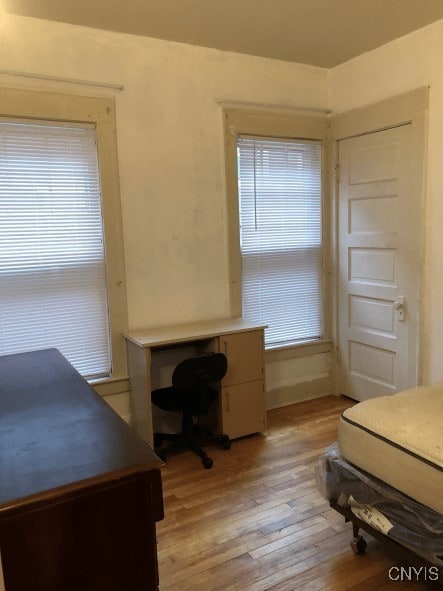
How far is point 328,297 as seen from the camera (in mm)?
4219

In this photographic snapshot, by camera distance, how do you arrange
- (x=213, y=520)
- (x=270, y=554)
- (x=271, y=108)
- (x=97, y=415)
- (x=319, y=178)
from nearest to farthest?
(x=97, y=415), (x=270, y=554), (x=213, y=520), (x=271, y=108), (x=319, y=178)

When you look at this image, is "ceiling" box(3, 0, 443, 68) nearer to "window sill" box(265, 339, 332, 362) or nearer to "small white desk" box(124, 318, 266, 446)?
"small white desk" box(124, 318, 266, 446)

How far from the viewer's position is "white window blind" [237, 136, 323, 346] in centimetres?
379

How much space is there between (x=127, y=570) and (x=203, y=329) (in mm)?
2117

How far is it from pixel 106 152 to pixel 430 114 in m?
2.21

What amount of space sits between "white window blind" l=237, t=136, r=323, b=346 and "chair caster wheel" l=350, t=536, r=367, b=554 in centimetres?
Answer: 198

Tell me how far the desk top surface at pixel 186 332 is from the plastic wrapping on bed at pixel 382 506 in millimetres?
1229

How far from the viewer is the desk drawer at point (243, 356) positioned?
10.9ft

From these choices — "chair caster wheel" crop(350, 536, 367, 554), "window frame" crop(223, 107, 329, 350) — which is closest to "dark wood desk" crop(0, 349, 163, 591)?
"chair caster wheel" crop(350, 536, 367, 554)

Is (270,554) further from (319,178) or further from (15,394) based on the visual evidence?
(319,178)

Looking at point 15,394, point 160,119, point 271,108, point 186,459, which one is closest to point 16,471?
point 15,394

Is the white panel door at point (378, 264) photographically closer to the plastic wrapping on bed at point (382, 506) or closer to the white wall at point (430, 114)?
the white wall at point (430, 114)

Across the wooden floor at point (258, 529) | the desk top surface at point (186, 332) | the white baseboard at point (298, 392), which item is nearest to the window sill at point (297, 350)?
the white baseboard at point (298, 392)

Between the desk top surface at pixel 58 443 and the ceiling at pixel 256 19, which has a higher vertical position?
the ceiling at pixel 256 19
